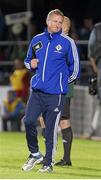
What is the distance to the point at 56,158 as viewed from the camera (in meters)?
13.8

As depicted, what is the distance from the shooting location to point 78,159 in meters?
14.1

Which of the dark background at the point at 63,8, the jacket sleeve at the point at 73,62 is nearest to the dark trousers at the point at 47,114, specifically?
the jacket sleeve at the point at 73,62

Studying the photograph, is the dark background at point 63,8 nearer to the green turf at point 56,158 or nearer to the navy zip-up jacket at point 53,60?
the green turf at point 56,158

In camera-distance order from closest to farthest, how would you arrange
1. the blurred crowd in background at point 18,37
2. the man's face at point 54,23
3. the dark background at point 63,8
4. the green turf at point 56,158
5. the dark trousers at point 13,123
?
the green turf at point 56,158, the man's face at point 54,23, the dark trousers at point 13,123, the blurred crowd in background at point 18,37, the dark background at point 63,8

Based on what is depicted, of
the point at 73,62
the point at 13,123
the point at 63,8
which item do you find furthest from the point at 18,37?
the point at 73,62

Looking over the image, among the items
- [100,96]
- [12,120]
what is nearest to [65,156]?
[100,96]

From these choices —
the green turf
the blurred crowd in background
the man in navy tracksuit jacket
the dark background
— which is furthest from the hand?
the dark background

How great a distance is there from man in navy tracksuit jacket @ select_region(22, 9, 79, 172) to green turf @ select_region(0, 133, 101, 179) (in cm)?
39

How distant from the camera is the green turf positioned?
11.1 m

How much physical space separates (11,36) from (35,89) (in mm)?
12510

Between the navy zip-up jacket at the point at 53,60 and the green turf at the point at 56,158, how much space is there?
1.07 metres

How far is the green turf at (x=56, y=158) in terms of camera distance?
36.6 ft

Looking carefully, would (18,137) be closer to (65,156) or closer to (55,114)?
(65,156)

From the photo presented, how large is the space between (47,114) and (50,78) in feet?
1.48
